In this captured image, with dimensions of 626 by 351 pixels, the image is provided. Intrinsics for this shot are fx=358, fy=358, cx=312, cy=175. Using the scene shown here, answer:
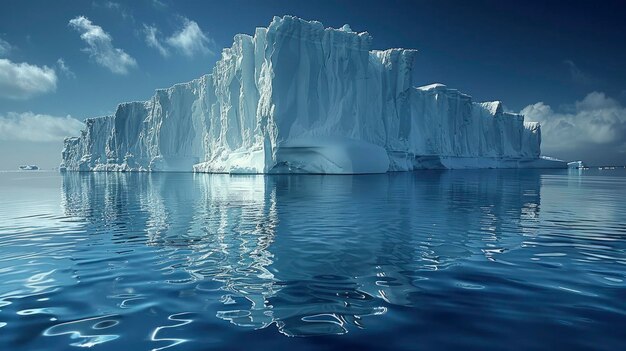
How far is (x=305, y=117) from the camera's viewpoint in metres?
39.9

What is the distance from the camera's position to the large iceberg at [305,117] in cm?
3884

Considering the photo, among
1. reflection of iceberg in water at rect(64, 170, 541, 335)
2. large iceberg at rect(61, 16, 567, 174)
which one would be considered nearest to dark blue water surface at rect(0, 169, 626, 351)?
reflection of iceberg in water at rect(64, 170, 541, 335)

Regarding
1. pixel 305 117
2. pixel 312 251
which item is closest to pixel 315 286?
pixel 312 251

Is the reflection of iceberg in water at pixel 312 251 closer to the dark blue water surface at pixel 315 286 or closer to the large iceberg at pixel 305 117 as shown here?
the dark blue water surface at pixel 315 286

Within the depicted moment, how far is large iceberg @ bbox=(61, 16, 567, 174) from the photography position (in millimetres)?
38844

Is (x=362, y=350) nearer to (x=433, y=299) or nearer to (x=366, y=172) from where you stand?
(x=433, y=299)

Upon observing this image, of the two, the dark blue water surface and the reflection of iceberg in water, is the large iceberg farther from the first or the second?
the dark blue water surface

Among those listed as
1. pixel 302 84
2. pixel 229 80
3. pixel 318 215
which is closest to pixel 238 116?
pixel 229 80

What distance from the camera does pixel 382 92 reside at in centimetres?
4959

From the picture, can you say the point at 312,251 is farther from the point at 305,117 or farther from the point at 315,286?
the point at 305,117

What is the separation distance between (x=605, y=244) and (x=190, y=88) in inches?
2520

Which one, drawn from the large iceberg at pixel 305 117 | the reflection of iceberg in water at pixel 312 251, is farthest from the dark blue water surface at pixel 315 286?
the large iceberg at pixel 305 117

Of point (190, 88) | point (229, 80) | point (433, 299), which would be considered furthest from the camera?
point (190, 88)

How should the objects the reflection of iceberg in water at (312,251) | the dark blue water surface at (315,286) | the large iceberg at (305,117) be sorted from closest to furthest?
the dark blue water surface at (315,286) < the reflection of iceberg in water at (312,251) < the large iceberg at (305,117)
